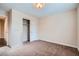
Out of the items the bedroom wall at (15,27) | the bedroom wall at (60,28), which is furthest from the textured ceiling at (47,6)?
the bedroom wall at (15,27)

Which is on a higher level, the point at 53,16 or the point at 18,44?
the point at 53,16

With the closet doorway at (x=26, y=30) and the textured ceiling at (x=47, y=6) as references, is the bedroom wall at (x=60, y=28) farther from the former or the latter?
the closet doorway at (x=26, y=30)

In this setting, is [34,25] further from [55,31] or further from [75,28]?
[75,28]

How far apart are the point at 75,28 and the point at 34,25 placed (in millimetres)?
2155

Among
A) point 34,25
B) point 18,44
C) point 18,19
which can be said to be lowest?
point 18,44

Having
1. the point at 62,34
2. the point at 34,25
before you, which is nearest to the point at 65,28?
the point at 62,34

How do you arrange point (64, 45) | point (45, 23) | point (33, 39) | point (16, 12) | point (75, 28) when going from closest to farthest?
1. point (75, 28)
2. point (64, 45)
3. point (16, 12)
4. point (45, 23)
5. point (33, 39)

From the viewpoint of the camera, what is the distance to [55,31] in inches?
125

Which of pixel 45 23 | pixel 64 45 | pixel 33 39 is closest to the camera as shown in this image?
pixel 64 45

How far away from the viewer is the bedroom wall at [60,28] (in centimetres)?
252

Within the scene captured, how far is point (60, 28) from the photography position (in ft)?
10.1

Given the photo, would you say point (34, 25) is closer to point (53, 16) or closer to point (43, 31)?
point (43, 31)

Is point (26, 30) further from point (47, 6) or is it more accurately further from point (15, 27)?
point (47, 6)

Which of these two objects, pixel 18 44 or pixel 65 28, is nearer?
pixel 65 28
